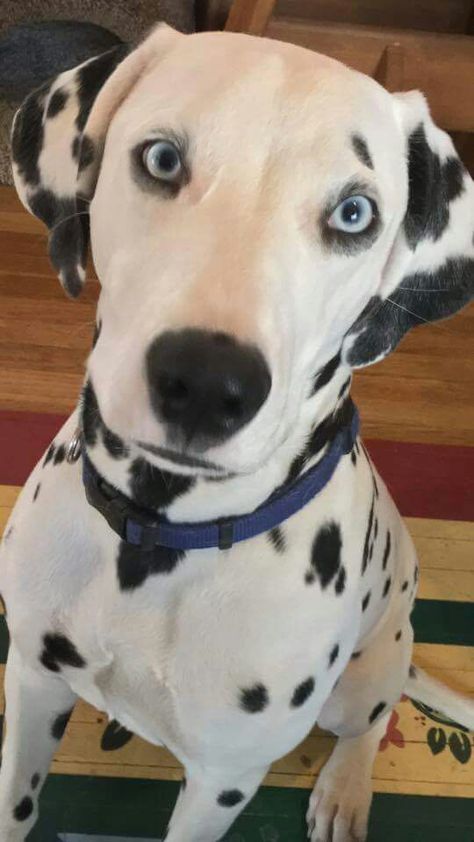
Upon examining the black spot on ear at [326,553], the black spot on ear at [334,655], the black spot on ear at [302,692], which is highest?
the black spot on ear at [326,553]

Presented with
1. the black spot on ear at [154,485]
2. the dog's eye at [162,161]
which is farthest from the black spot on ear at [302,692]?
the dog's eye at [162,161]

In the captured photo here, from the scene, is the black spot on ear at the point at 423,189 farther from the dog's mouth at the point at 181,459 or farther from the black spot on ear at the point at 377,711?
the black spot on ear at the point at 377,711

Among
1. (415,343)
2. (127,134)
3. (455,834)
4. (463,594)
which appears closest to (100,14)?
(415,343)

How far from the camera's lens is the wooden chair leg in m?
2.77

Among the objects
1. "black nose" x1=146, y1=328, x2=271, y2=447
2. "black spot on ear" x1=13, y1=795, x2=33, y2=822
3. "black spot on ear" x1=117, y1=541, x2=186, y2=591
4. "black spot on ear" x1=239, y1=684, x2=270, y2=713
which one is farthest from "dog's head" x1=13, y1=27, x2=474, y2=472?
"black spot on ear" x1=13, y1=795, x2=33, y2=822

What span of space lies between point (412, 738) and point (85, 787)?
2.51ft

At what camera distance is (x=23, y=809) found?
164cm

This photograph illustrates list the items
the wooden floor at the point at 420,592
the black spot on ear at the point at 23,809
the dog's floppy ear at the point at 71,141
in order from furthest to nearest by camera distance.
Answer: the wooden floor at the point at 420,592 < the black spot on ear at the point at 23,809 < the dog's floppy ear at the point at 71,141

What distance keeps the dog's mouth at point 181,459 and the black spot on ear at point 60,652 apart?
1.69 ft

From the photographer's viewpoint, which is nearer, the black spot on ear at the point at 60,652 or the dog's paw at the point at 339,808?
the black spot on ear at the point at 60,652

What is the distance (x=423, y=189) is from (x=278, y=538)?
0.54 m

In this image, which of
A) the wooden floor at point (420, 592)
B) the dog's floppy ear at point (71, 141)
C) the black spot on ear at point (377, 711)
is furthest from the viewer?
the wooden floor at point (420, 592)

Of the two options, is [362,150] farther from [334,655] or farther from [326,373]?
[334,655]

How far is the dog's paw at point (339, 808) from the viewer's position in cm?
188
